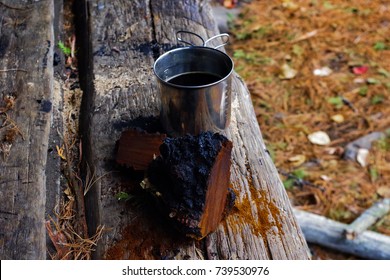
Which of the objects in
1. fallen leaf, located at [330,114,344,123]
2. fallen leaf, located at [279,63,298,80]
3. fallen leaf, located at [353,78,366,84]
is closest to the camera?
fallen leaf, located at [330,114,344,123]

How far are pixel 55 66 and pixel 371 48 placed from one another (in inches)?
127

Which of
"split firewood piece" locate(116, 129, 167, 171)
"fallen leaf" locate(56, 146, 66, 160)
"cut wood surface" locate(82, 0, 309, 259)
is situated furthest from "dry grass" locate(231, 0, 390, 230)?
"fallen leaf" locate(56, 146, 66, 160)

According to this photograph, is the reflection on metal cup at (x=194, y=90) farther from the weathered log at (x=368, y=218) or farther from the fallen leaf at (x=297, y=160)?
the fallen leaf at (x=297, y=160)

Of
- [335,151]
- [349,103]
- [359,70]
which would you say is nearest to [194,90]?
[335,151]

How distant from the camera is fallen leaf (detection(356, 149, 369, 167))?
3432mm

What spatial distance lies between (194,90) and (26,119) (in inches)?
30.8

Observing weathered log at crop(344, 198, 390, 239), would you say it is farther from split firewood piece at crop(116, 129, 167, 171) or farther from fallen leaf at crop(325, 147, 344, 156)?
split firewood piece at crop(116, 129, 167, 171)

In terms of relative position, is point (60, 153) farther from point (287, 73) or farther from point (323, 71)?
point (323, 71)

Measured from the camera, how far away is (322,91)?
13.3 ft

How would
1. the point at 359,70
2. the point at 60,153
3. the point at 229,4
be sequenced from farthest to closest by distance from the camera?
the point at 229,4 → the point at 359,70 → the point at 60,153

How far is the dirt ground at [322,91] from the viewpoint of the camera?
3.32 metres

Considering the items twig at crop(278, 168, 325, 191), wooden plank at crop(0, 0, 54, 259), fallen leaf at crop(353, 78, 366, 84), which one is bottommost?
twig at crop(278, 168, 325, 191)

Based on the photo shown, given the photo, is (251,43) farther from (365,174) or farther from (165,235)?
(165,235)

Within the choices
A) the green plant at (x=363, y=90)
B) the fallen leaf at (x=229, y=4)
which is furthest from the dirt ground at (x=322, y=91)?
the fallen leaf at (x=229, y=4)
